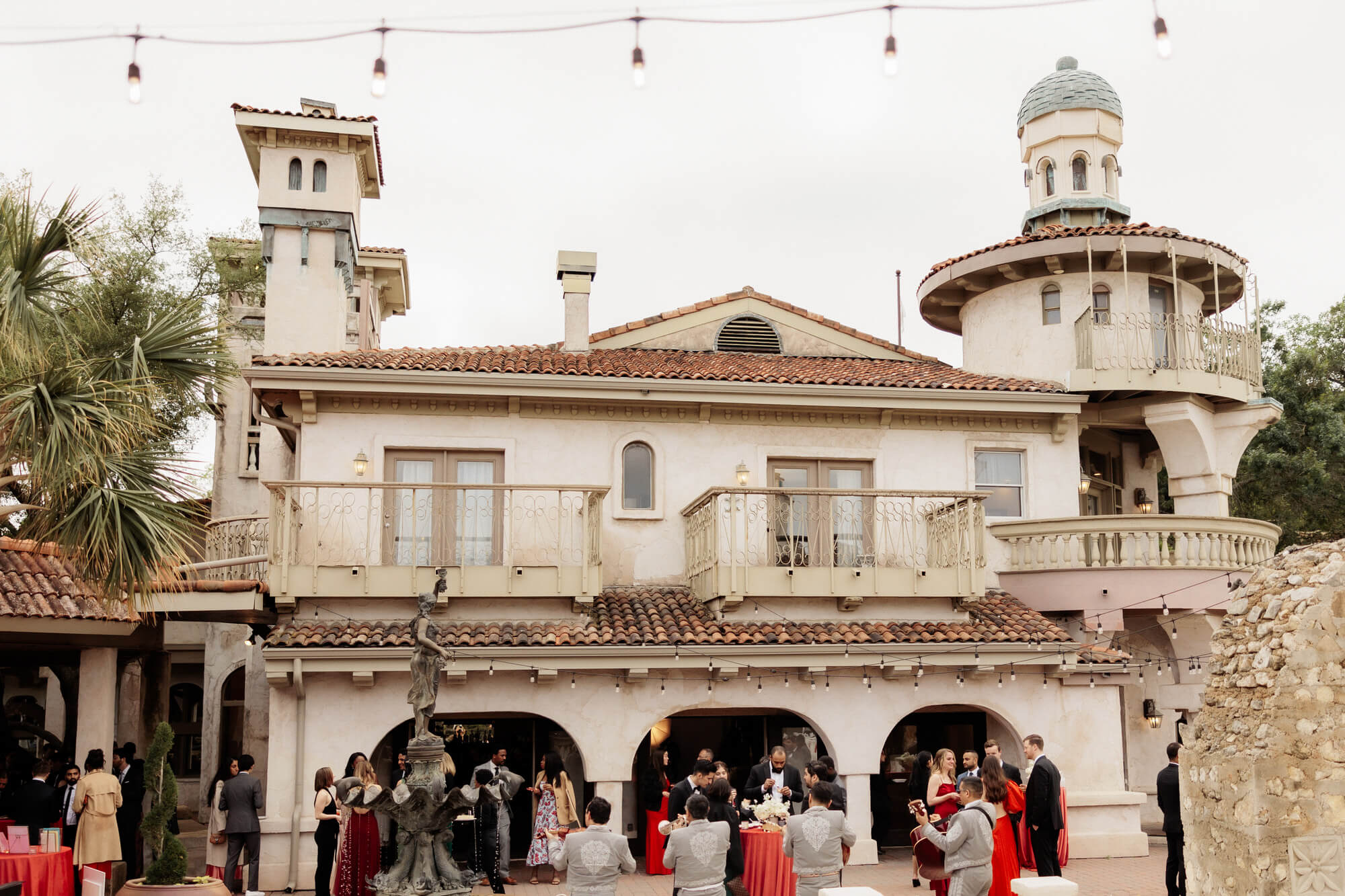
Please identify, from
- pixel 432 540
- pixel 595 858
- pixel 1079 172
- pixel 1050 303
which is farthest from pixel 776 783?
pixel 1079 172

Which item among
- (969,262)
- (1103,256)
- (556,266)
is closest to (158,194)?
(556,266)

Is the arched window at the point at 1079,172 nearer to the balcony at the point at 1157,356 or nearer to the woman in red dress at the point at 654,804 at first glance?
the balcony at the point at 1157,356

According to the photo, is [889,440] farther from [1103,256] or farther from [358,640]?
[358,640]

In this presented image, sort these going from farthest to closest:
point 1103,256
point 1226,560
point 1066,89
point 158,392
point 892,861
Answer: point 1066,89
point 1103,256
point 1226,560
point 892,861
point 158,392

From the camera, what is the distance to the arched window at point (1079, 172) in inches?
891

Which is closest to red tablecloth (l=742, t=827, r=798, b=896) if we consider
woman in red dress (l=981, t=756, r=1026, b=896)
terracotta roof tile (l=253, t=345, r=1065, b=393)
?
woman in red dress (l=981, t=756, r=1026, b=896)

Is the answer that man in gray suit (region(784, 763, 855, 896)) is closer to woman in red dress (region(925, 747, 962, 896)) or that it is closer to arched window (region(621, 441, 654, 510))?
woman in red dress (region(925, 747, 962, 896))

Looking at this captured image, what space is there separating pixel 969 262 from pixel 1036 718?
795 cm

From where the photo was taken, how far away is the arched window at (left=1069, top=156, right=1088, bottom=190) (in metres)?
22.6

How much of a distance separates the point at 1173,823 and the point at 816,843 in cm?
471

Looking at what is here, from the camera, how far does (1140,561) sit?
1814 centimetres

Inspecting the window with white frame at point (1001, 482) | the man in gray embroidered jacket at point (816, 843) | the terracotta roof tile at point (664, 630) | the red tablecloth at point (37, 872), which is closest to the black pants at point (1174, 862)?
the terracotta roof tile at point (664, 630)

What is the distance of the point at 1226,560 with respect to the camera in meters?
18.3

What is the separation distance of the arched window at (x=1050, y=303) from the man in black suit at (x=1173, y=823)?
9400 millimetres
